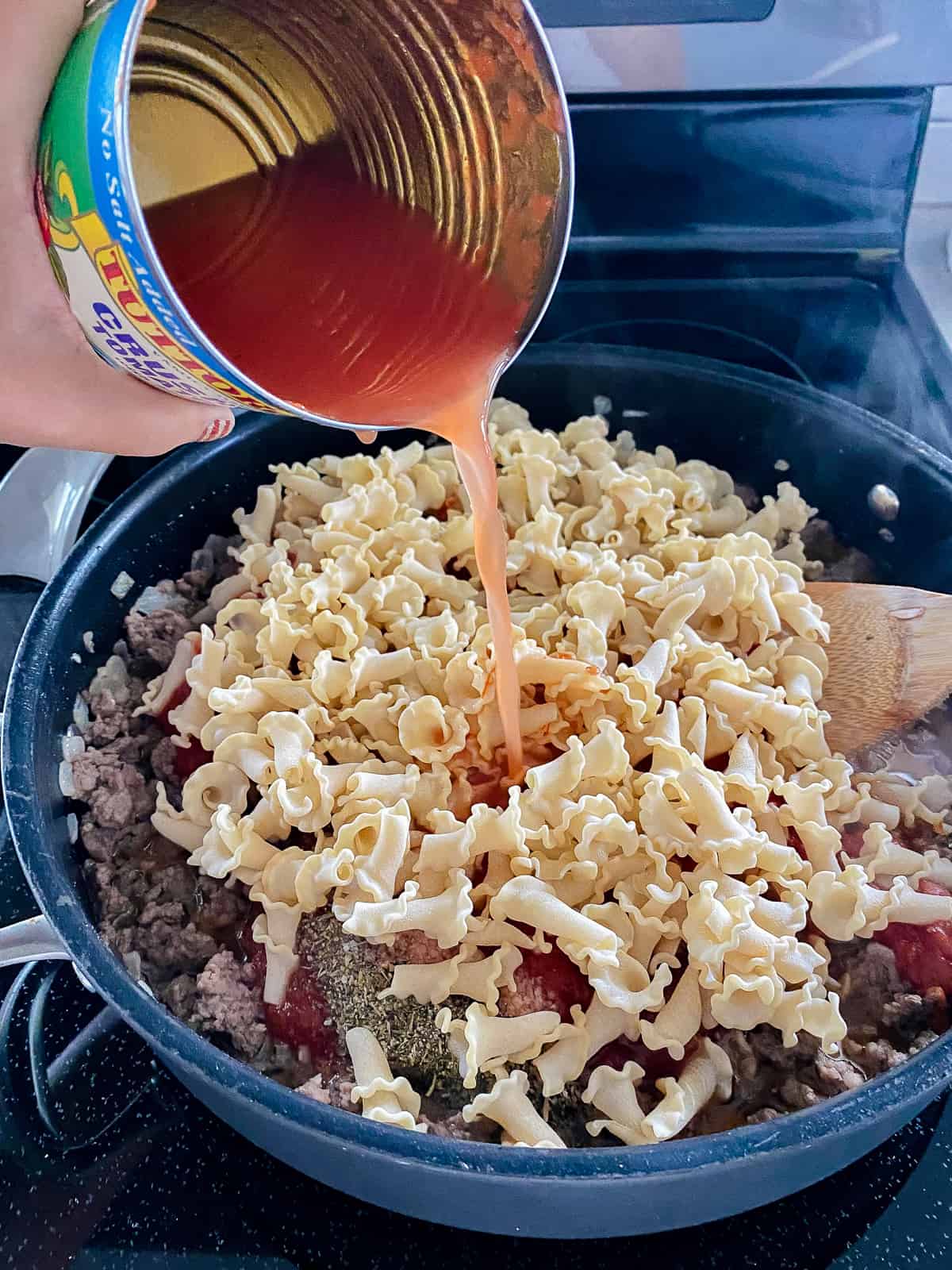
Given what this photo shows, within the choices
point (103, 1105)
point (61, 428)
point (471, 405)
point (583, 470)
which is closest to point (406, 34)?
point (471, 405)

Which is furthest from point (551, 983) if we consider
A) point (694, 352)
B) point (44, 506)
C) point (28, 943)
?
point (694, 352)

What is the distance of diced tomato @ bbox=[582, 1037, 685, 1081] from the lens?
1.05 m

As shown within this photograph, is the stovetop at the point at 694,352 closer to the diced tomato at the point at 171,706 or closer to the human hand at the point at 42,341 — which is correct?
the diced tomato at the point at 171,706

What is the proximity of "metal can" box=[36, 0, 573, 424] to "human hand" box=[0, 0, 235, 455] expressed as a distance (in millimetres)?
25

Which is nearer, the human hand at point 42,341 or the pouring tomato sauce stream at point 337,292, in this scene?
the human hand at point 42,341

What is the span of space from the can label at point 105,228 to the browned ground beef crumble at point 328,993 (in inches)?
23.7

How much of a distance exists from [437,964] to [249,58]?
84cm

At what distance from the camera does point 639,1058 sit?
1.05 m

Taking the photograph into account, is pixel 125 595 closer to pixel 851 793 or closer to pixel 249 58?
pixel 249 58

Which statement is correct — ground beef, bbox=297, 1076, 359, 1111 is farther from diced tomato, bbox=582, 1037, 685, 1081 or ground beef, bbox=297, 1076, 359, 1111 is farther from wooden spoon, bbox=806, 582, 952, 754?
wooden spoon, bbox=806, 582, 952, 754

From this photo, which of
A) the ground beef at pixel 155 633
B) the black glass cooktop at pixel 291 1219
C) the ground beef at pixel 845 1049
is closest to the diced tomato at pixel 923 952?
the ground beef at pixel 845 1049

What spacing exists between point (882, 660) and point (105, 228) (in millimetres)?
1040

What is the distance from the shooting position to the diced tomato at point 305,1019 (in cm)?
107

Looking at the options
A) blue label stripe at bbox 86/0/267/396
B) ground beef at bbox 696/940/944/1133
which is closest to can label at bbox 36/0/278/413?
blue label stripe at bbox 86/0/267/396
